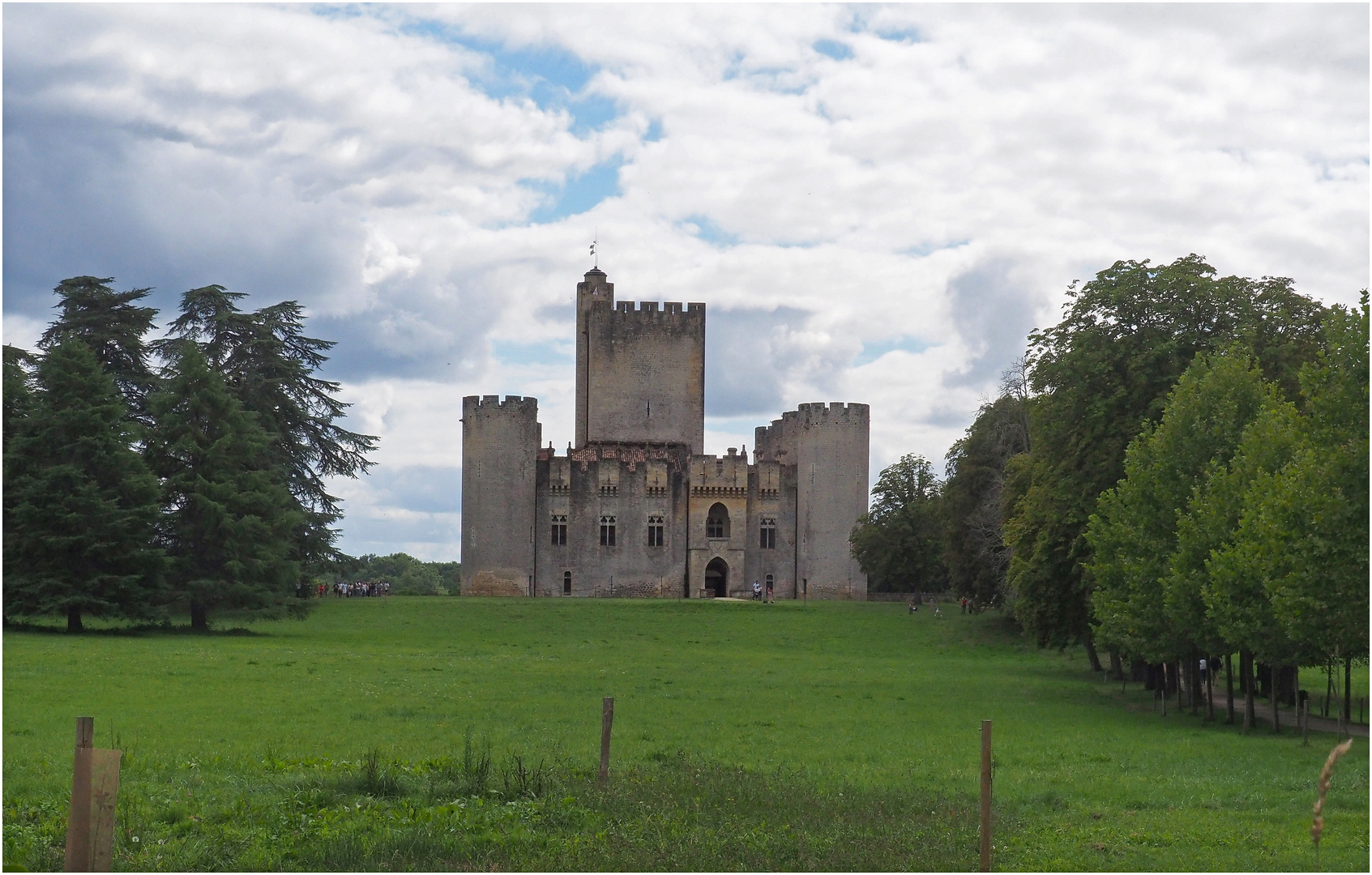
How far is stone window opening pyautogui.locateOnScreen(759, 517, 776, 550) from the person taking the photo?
78.6m

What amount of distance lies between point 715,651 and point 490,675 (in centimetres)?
1352

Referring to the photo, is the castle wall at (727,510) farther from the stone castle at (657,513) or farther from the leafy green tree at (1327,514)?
the leafy green tree at (1327,514)

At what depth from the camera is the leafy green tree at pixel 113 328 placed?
53.6m

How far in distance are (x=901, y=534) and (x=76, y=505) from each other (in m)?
43.5

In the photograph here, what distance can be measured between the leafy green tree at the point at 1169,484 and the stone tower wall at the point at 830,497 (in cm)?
4871

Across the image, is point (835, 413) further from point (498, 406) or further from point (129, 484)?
point (129, 484)

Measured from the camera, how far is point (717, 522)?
256 ft

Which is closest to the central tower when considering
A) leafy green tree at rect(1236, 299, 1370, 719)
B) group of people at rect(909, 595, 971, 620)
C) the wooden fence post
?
group of people at rect(909, 595, 971, 620)

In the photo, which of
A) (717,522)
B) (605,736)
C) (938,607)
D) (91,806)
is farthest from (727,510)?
(91,806)

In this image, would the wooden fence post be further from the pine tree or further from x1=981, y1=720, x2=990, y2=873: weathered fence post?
the pine tree

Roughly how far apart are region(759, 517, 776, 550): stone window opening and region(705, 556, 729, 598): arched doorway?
226 cm

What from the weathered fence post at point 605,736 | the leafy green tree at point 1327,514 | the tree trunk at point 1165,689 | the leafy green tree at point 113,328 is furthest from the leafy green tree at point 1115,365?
the leafy green tree at point 113,328

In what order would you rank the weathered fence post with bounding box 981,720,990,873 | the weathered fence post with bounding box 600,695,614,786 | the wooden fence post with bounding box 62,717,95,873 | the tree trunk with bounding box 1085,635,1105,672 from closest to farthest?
the wooden fence post with bounding box 62,717,95,873
the weathered fence post with bounding box 981,720,990,873
the weathered fence post with bounding box 600,695,614,786
the tree trunk with bounding box 1085,635,1105,672

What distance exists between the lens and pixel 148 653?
33.0 meters
